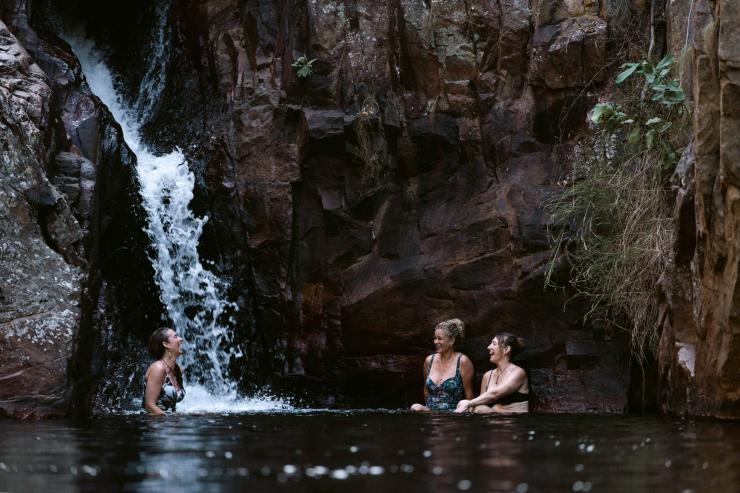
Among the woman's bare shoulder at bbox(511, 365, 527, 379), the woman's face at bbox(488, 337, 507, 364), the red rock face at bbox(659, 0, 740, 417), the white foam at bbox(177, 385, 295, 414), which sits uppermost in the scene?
the red rock face at bbox(659, 0, 740, 417)

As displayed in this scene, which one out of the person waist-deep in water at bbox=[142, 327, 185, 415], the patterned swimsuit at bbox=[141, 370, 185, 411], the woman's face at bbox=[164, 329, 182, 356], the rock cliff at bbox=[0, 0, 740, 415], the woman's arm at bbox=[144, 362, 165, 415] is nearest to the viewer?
the woman's arm at bbox=[144, 362, 165, 415]

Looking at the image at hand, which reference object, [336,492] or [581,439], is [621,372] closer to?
[581,439]

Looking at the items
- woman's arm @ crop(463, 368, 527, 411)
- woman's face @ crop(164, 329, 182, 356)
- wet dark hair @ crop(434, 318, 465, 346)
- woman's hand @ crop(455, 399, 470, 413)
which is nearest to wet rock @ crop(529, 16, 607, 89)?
wet dark hair @ crop(434, 318, 465, 346)

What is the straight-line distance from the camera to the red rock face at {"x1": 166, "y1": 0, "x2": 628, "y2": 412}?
1168cm

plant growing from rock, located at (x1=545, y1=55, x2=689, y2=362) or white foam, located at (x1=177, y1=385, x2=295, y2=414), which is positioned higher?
plant growing from rock, located at (x1=545, y1=55, x2=689, y2=362)

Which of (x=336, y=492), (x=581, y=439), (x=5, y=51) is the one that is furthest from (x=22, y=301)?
(x=336, y=492)

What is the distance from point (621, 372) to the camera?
10.9m

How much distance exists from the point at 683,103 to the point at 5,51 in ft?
23.4

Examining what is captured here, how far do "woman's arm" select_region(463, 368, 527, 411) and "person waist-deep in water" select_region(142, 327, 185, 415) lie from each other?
3.05 meters

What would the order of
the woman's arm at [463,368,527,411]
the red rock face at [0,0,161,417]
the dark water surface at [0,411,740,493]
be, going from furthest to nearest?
the woman's arm at [463,368,527,411]
the red rock face at [0,0,161,417]
the dark water surface at [0,411,740,493]

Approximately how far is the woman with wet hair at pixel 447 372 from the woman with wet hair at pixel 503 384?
9.7 inches

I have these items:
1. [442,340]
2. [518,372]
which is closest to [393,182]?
[442,340]

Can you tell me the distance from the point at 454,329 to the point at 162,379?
3.40 meters

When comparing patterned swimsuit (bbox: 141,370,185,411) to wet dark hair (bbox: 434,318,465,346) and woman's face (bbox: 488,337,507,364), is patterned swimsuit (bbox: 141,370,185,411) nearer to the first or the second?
wet dark hair (bbox: 434,318,465,346)
